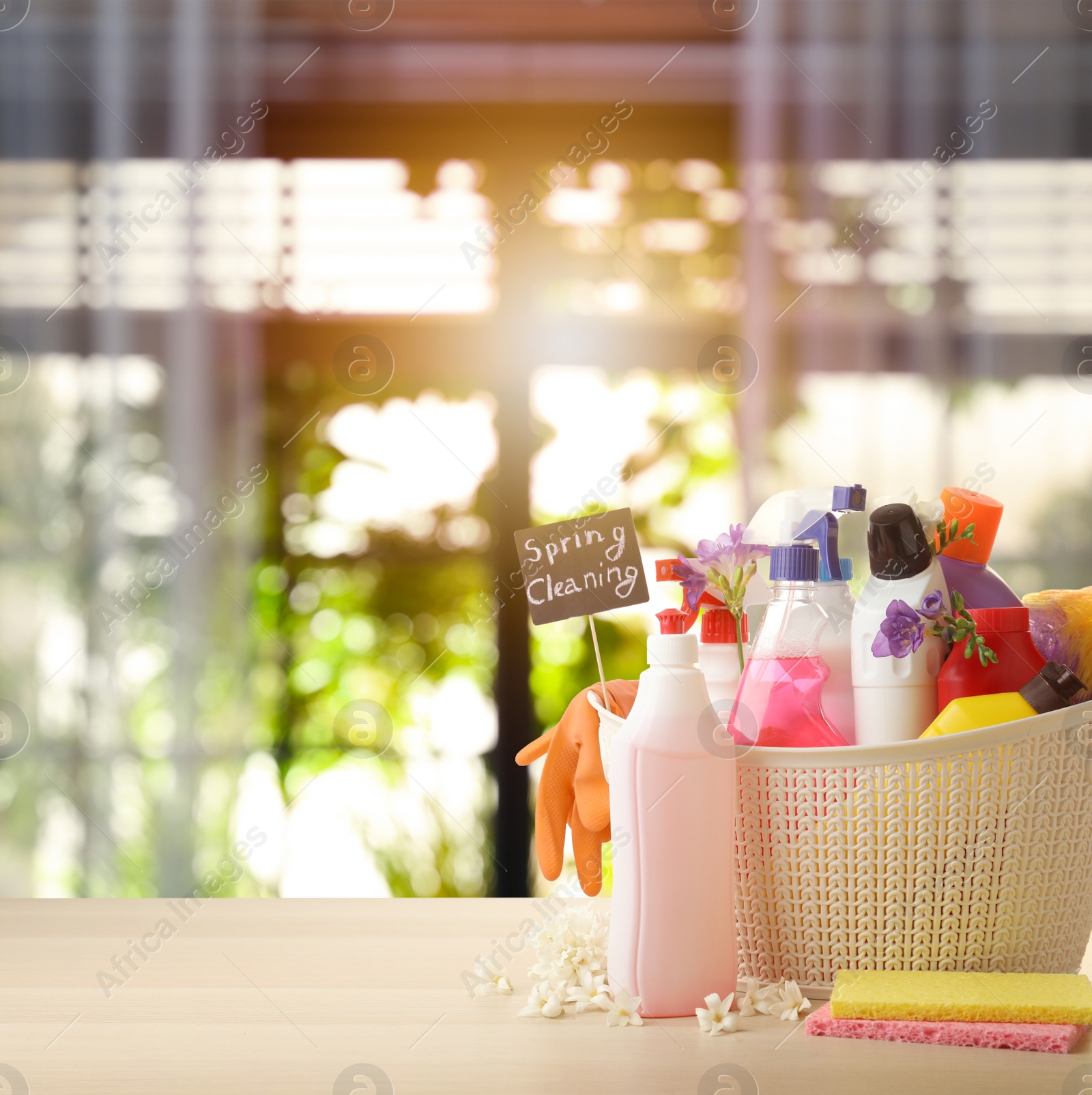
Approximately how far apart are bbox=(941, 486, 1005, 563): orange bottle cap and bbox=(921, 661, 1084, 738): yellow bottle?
11 cm

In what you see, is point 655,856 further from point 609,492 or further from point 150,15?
point 150,15

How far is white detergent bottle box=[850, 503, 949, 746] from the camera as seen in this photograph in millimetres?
644

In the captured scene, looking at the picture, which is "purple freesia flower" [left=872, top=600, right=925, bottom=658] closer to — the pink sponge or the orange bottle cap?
the orange bottle cap

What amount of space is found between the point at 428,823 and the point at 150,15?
1.95 m

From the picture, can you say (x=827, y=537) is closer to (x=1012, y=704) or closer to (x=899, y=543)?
(x=899, y=543)

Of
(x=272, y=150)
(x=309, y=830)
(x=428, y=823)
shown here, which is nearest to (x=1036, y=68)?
(x=272, y=150)

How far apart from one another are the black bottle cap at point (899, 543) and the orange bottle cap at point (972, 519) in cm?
6

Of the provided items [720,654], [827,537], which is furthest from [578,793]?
[827,537]

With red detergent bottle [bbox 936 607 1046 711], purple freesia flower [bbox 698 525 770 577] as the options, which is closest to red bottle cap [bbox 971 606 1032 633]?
red detergent bottle [bbox 936 607 1046 711]

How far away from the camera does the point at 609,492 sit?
2.44m

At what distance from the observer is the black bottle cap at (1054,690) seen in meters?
0.62

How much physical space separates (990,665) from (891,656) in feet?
0.22

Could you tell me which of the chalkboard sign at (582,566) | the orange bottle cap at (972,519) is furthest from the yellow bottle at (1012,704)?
the chalkboard sign at (582,566)

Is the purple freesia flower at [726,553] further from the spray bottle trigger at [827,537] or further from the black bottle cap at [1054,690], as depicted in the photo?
the black bottle cap at [1054,690]
